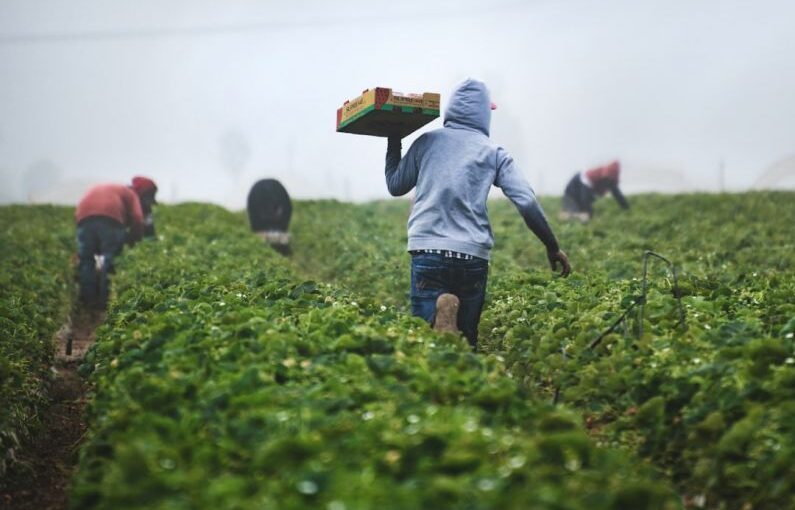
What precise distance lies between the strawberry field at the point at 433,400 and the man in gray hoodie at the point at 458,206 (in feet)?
1.28

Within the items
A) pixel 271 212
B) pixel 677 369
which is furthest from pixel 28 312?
pixel 271 212

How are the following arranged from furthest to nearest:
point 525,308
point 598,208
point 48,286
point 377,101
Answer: point 598,208
point 48,286
point 525,308
point 377,101

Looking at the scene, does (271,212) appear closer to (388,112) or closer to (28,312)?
(28,312)

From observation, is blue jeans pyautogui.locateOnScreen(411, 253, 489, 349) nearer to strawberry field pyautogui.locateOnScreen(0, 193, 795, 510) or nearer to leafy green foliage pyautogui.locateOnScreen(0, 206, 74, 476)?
strawberry field pyautogui.locateOnScreen(0, 193, 795, 510)

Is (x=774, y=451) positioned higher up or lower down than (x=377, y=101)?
lower down

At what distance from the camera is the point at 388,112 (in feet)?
17.5

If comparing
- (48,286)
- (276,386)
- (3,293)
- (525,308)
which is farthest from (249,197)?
(276,386)

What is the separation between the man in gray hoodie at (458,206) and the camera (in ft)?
17.6

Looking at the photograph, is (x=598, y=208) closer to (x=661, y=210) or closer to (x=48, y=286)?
(x=661, y=210)

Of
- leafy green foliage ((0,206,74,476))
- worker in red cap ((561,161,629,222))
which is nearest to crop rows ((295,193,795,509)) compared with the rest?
leafy green foliage ((0,206,74,476))

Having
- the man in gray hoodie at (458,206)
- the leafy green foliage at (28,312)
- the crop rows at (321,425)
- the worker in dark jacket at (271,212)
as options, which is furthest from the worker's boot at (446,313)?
the worker in dark jacket at (271,212)

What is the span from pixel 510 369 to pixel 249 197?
39.6 feet

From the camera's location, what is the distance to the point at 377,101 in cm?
527

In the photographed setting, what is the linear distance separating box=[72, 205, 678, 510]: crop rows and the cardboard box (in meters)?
1.32
